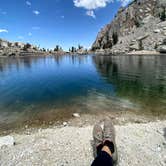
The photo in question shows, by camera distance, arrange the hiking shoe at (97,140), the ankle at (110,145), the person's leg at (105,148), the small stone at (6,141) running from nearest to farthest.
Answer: the person's leg at (105,148) < the ankle at (110,145) < the hiking shoe at (97,140) < the small stone at (6,141)

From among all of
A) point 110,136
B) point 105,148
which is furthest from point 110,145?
point 110,136

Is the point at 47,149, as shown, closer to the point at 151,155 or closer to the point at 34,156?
the point at 34,156

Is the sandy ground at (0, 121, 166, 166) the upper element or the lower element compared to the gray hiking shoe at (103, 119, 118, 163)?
lower

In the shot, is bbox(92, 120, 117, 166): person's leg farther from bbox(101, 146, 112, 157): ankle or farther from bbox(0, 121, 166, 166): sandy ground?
bbox(0, 121, 166, 166): sandy ground

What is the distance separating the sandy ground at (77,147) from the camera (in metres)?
6.22

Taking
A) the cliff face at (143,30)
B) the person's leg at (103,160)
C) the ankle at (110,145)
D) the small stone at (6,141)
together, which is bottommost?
the small stone at (6,141)

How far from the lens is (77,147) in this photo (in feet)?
23.6

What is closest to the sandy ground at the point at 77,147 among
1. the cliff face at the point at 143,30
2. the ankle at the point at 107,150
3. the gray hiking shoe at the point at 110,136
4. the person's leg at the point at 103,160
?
the gray hiking shoe at the point at 110,136

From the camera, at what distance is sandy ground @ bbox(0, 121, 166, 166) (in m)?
6.22

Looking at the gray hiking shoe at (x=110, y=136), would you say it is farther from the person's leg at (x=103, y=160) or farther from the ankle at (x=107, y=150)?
the person's leg at (x=103, y=160)

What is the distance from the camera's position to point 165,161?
600cm

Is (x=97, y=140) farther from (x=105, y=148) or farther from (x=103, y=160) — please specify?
(x=103, y=160)

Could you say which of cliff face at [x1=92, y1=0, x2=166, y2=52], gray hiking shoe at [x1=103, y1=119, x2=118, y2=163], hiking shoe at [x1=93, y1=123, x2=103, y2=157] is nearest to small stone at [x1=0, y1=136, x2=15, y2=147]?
hiking shoe at [x1=93, y1=123, x2=103, y2=157]

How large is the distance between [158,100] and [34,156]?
13.8m
